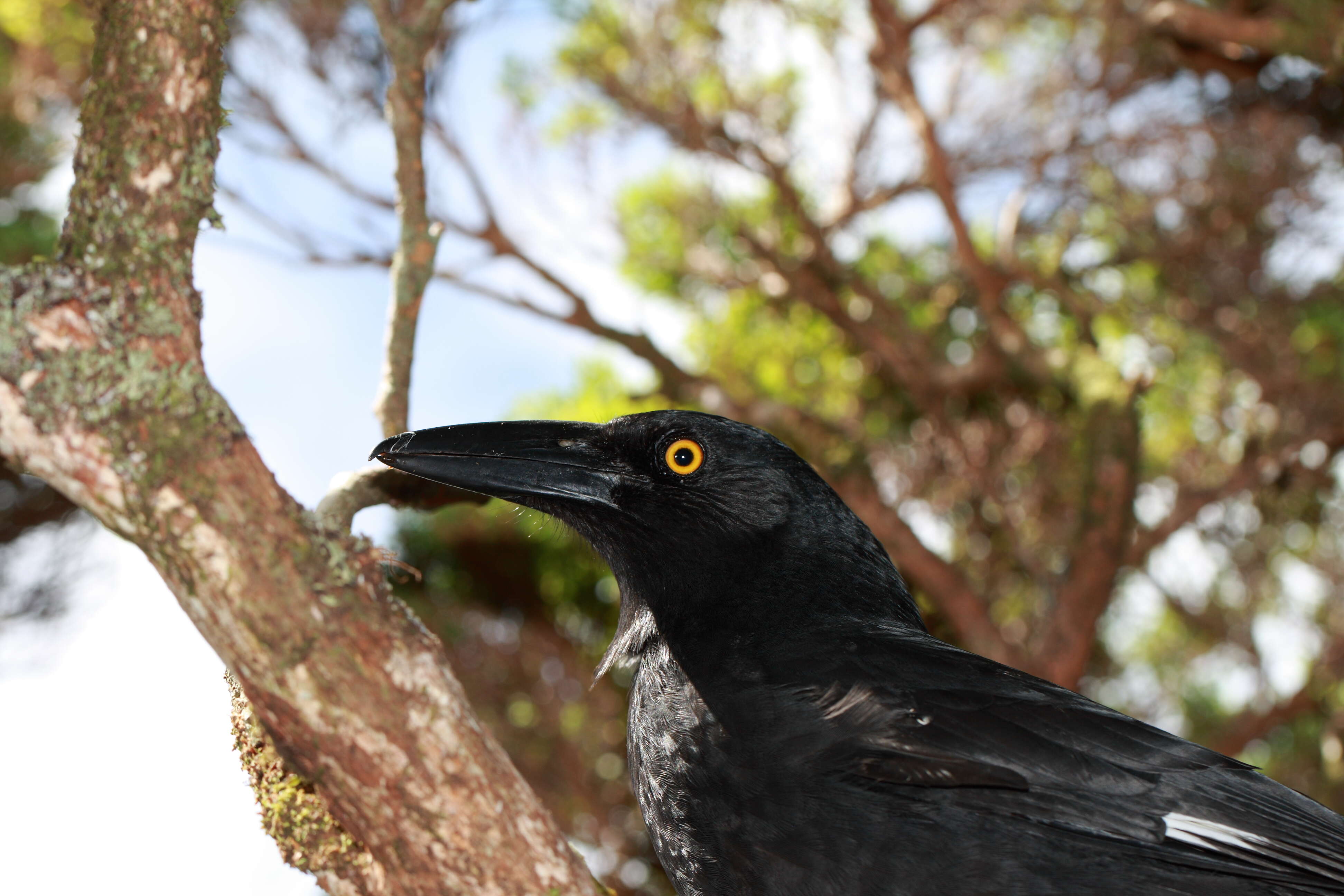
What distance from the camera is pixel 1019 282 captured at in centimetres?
834

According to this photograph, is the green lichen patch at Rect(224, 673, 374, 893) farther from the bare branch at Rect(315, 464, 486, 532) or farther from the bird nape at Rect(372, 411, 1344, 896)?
the bird nape at Rect(372, 411, 1344, 896)

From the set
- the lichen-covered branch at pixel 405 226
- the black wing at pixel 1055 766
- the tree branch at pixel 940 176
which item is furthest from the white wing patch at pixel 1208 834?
the tree branch at pixel 940 176

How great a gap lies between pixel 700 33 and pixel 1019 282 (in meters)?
3.47

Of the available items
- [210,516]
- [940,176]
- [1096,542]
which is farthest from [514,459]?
[940,176]

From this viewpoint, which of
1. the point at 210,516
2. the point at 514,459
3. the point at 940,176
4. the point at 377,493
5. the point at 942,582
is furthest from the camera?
the point at 940,176

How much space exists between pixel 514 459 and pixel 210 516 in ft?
2.57

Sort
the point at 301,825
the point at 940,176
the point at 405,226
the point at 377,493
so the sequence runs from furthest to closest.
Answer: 1. the point at 940,176
2. the point at 405,226
3. the point at 377,493
4. the point at 301,825

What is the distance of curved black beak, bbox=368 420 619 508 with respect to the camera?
7.12 feet

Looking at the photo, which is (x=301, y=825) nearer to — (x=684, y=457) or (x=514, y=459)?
(x=514, y=459)

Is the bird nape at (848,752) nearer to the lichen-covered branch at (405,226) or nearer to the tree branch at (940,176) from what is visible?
the lichen-covered branch at (405,226)

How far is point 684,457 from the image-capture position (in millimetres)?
2535

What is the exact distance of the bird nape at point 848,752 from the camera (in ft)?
6.26

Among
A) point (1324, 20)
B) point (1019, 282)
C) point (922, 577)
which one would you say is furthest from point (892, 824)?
point (1019, 282)

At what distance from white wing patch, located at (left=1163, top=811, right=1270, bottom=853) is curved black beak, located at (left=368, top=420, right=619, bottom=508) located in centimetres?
136
